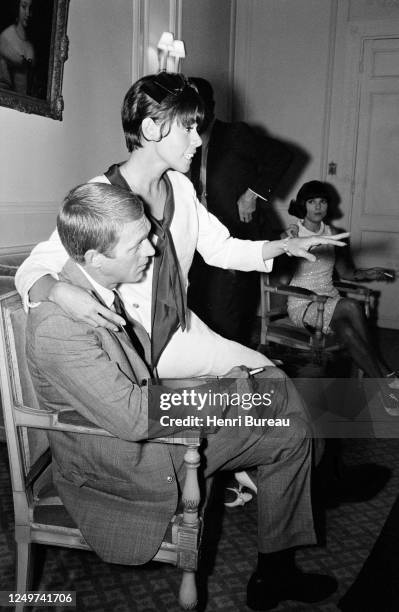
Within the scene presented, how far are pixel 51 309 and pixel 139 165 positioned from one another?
63 centimetres

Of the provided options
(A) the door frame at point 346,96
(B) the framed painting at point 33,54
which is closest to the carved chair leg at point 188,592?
(B) the framed painting at point 33,54

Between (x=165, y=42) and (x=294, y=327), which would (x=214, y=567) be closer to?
(x=294, y=327)

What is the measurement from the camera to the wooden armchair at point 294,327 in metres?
3.51

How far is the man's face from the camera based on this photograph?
1.55 metres

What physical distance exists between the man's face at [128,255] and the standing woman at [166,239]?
0.19m

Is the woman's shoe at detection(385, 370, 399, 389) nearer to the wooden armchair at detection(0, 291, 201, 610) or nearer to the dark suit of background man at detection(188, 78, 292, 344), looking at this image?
the dark suit of background man at detection(188, 78, 292, 344)

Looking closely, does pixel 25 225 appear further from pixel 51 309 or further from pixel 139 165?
pixel 51 309

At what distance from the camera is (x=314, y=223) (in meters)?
4.06

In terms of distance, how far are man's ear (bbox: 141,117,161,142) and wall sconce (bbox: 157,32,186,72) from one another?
9.45ft

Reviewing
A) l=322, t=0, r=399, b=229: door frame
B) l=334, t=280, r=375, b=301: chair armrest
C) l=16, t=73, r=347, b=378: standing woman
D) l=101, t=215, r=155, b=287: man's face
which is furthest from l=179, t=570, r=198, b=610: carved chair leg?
l=322, t=0, r=399, b=229: door frame

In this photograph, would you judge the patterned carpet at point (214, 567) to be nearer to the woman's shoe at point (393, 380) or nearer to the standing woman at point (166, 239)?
the standing woman at point (166, 239)

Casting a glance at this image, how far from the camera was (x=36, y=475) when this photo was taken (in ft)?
5.50

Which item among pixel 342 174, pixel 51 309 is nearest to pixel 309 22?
pixel 342 174

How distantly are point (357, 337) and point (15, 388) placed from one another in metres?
2.48
